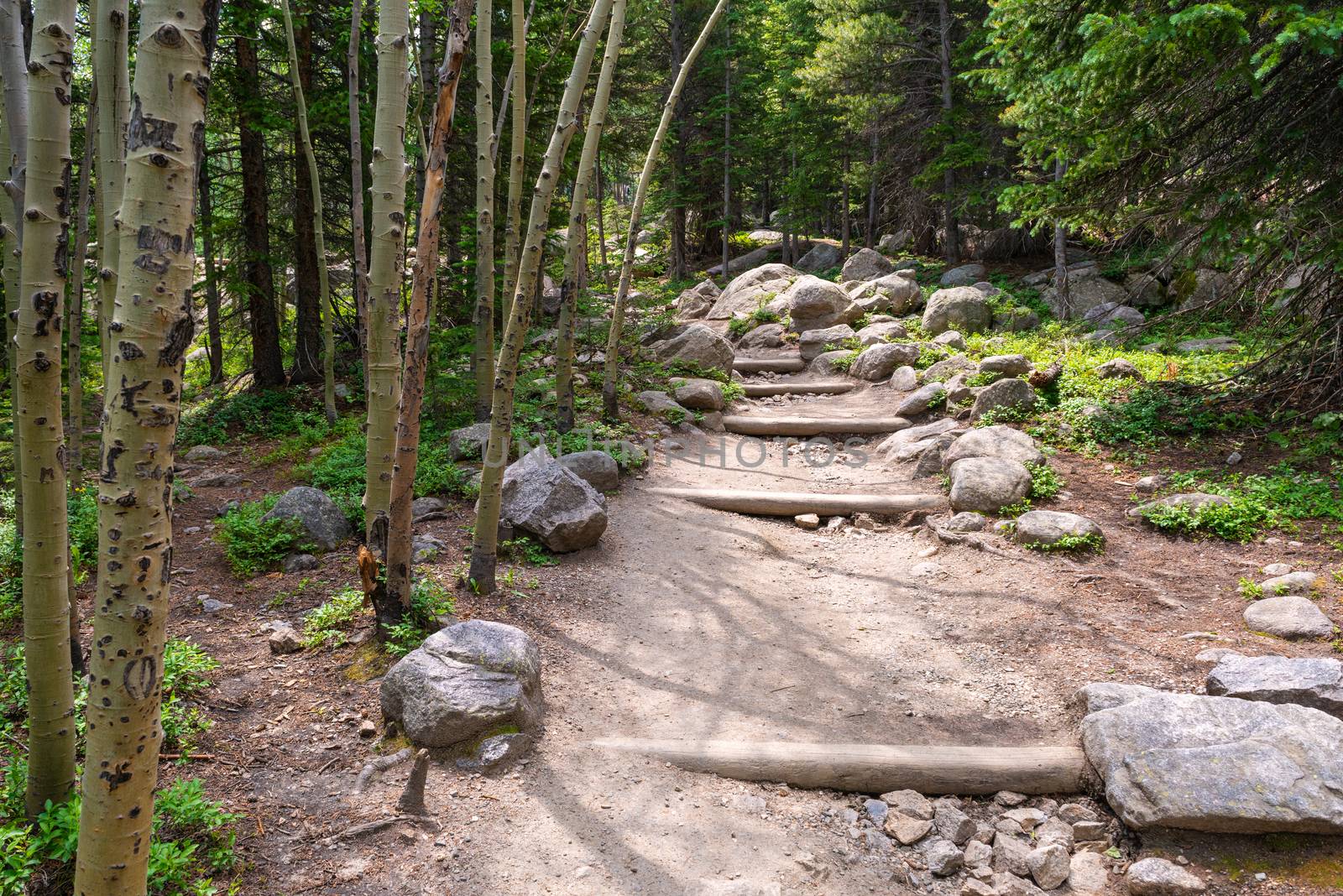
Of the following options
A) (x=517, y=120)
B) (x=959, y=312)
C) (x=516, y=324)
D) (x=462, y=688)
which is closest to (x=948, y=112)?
(x=959, y=312)

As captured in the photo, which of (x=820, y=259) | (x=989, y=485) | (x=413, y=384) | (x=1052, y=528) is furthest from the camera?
(x=820, y=259)

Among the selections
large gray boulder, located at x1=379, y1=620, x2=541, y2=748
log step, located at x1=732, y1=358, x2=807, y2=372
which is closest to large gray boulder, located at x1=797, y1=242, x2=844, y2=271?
log step, located at x1=732, y1=358, x2=807, y2=372

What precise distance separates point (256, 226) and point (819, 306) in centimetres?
1075

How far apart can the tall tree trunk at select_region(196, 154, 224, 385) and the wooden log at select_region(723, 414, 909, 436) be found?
7865 mm

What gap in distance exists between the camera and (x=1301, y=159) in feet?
23.5

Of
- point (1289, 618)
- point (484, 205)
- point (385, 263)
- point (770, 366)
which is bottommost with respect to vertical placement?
point (1289, 618)

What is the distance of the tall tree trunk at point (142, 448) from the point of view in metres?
1.78

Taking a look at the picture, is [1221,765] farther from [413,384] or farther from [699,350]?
[699,350]

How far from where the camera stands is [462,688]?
400cm

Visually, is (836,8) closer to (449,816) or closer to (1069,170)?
(1069,170)

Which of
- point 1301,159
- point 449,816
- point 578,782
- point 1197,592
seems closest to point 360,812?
point 449,816

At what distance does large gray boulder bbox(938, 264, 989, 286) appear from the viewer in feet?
59.8

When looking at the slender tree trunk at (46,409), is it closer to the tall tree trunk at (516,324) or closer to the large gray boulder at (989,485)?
the tall tree trunk at (516,324)

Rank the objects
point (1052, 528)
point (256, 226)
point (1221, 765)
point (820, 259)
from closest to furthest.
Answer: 1. point (1221, 765)
2. point (1052, 528)
3. point (256, 226)
4. point (820, 259)
